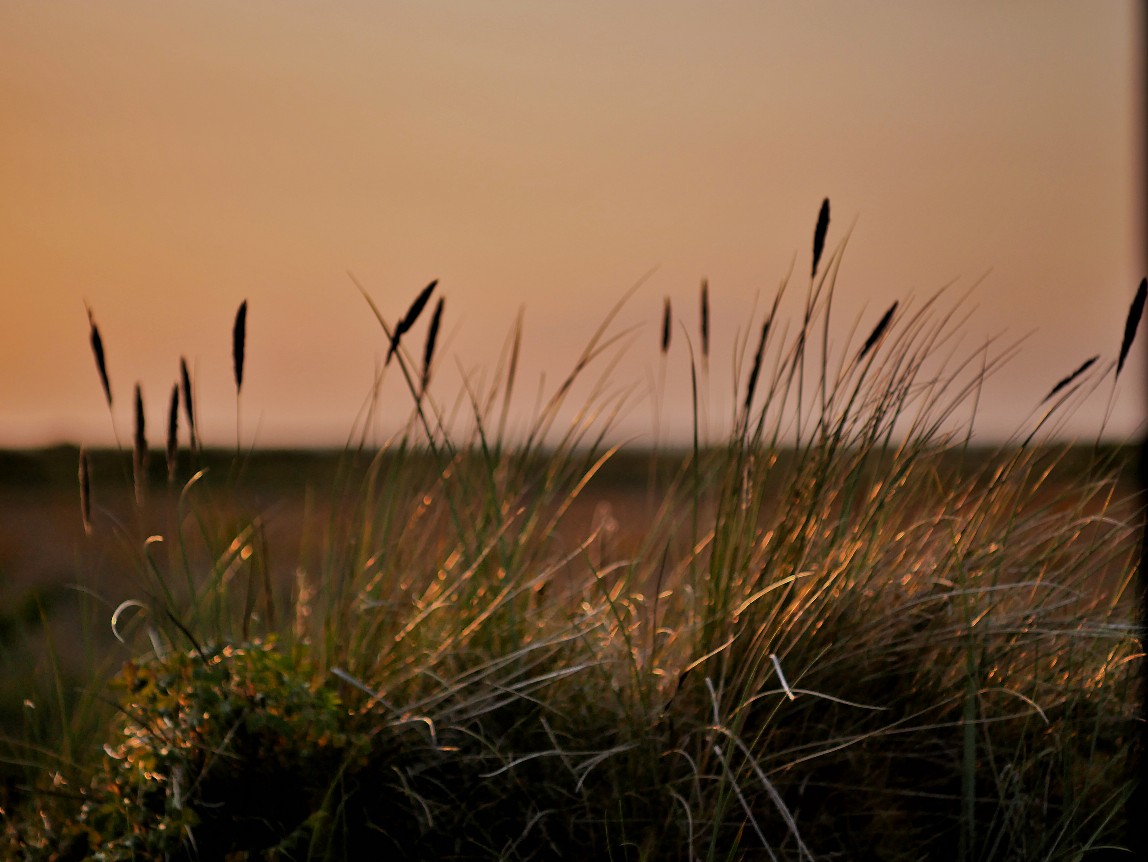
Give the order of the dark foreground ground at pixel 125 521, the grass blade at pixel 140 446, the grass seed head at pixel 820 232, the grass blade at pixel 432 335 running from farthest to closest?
1. the dark foreground ground at pixel 125 521
2. the grass blade at pixel 432 335
3. the grass seed head at pixel 820 232
4. the grass blade at pixel 140 446

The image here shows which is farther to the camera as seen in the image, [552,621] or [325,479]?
[325,479]

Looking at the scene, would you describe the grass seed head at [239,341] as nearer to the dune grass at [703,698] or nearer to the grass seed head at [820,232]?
the dune grass at [703,698]

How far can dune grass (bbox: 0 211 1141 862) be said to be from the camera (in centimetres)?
209

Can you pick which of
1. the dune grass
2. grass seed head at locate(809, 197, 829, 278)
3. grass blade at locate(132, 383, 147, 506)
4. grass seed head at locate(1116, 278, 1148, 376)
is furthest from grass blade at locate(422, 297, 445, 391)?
grass seed head at locate(1116, 278, 1148, 376)

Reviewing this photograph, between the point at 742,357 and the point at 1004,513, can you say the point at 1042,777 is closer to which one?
the point at 1004,513

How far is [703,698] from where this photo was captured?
2.24m

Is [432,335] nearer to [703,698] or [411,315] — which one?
[411,315]

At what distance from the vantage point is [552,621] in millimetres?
2814

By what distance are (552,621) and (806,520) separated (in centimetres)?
91

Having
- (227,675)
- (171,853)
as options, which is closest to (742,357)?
(227,675)

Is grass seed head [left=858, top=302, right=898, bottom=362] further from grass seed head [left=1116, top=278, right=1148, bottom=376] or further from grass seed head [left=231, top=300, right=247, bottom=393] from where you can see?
grass seed head [left=231, top=300, right=247, bottom=393]

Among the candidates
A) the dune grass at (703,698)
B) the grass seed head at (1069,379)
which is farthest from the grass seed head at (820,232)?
the grass seed head at (1069,379)

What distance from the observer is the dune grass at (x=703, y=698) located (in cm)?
209

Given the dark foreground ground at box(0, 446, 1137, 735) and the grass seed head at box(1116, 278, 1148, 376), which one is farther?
the dark foreground ground at box(0, 446, 1137, 735)
